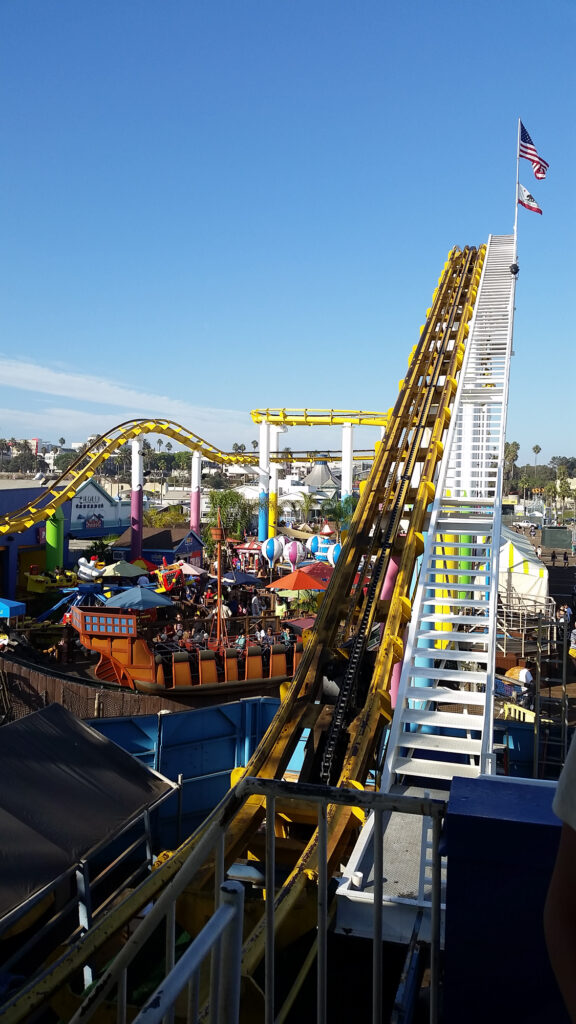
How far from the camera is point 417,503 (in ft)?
33.9

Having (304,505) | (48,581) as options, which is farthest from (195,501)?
(304,505)

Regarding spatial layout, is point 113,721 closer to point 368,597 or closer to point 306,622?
point 368,597

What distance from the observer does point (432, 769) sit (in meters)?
7.03

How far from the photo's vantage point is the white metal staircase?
7.38m

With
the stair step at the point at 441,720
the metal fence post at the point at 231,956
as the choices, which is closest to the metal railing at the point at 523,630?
the stair step at the point at 441,720

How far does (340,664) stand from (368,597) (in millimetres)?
993

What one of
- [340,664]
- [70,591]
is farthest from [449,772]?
[70,591]

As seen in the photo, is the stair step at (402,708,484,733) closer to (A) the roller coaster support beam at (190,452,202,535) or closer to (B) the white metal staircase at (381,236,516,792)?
(B) the white metal staircase at (381,236,516,792)

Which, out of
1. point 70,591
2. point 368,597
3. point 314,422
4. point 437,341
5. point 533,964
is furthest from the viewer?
point 314,422

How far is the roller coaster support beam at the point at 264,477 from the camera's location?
38.2 m

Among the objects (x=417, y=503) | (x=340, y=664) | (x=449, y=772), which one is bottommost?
(x=449, y=772)

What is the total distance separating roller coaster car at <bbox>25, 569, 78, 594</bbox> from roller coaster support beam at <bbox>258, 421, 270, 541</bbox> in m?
13.4

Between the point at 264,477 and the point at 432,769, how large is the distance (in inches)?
1245

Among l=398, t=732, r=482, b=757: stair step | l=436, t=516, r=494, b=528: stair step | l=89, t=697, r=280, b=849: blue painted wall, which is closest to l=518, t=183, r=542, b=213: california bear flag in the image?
l=436, t=516, r=494, b=528: stair step
